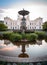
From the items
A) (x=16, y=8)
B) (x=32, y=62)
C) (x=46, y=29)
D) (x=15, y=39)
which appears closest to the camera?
(x=32, y=62)

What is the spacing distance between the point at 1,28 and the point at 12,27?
2.57 ft

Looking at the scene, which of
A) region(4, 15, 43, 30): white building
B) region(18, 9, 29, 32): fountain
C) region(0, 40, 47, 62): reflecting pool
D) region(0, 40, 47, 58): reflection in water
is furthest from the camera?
region(4, 15, 43, 30): white building

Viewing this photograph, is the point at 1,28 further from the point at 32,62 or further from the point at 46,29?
the point at 32,62

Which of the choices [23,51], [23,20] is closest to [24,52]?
[23,51]

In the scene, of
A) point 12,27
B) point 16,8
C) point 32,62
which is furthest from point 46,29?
point 32,62

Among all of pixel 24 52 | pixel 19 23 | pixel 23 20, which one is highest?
pixel 23 20

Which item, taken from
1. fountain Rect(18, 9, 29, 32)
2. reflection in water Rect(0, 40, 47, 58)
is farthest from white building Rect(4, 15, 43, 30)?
reflection in water Rect(0, 40, 47, 58)

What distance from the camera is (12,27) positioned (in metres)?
6.34

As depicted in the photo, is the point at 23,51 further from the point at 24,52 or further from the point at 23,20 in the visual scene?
the point at 23,20

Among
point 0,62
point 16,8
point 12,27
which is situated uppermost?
point 16,8

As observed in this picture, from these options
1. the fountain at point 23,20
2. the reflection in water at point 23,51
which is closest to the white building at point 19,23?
the fountain at point 23,20

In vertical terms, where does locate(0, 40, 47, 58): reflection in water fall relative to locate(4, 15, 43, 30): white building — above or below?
below

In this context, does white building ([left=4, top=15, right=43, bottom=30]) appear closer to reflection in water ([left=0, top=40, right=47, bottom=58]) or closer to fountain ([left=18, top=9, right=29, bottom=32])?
fountain ([left=18, top=9, right=29, bottom=32])

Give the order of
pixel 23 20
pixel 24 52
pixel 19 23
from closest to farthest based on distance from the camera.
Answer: pixel 24 52 < pixel 23 20 < pixel 19 23
